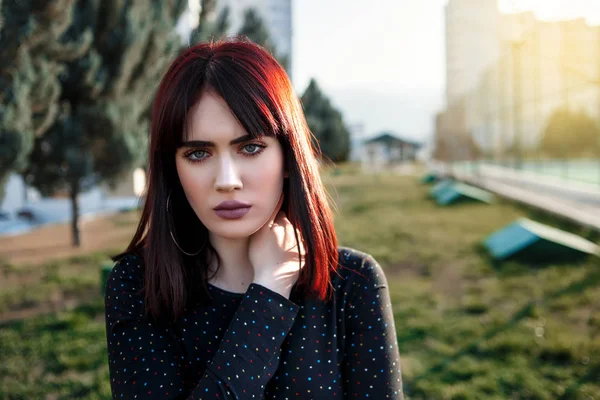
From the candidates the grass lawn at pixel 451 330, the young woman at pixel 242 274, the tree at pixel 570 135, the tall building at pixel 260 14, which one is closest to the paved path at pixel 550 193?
the tree at pixel 570 135

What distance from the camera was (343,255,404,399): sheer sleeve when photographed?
1269 mm

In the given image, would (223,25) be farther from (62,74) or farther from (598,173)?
(598,173)

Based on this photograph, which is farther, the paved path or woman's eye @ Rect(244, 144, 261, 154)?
the paved path

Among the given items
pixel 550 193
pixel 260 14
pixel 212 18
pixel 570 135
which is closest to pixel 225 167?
pixel 212 18

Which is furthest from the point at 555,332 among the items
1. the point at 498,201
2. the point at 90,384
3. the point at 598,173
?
the point at 498,201

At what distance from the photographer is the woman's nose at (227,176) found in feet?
4.02

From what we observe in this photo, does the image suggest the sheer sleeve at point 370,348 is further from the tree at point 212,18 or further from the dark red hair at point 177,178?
the tree at point 212,18

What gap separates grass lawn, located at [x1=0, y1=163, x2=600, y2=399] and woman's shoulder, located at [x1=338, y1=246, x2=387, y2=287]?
1.44 ft

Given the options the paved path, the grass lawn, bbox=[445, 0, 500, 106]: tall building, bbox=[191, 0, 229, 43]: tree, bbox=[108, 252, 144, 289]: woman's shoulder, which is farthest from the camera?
bbox=[445, 0, 500, 106]: tall building

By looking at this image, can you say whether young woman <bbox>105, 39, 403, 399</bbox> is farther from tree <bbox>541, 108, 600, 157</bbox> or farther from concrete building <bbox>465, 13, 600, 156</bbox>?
tree <bbox>541, 108, 600, 157</bbox>

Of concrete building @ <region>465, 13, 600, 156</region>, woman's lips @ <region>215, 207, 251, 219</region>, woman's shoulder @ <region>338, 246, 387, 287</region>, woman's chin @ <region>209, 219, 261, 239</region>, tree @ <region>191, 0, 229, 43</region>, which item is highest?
tree @ <region>191, 0, 229, 43</region>

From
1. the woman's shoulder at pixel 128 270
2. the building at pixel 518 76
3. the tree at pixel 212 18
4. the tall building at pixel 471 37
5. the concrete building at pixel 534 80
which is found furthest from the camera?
the tall building at pixel 471 37

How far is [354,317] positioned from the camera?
4.35ft

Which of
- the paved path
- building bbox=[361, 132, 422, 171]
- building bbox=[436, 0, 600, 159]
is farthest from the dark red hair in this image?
building bbox=[361, 132, 422, 171]
